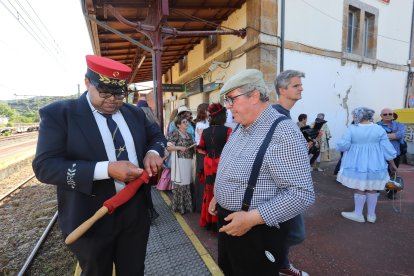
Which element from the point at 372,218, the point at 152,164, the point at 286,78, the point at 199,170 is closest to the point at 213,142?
the point at 199,170

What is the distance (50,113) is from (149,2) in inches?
214

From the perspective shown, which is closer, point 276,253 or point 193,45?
point 276,253

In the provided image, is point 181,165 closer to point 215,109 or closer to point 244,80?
point 215,109

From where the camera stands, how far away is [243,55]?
716 centimetres

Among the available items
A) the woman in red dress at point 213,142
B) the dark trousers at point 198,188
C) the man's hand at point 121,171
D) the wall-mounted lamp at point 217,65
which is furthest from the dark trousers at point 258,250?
the wall-mounted lamp at point 217,65

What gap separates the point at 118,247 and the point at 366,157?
378 cm

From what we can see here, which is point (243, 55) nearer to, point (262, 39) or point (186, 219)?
point (262, 39)

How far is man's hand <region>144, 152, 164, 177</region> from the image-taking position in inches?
60.6

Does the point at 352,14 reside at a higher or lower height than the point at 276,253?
higher

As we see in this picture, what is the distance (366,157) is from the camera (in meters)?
3.85

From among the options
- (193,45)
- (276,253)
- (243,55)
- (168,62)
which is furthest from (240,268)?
(168,62)

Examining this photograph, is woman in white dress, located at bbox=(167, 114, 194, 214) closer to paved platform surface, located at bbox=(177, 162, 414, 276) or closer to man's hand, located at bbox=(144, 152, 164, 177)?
paved platform surface, located at bbox=(177, 162, 414, 276)

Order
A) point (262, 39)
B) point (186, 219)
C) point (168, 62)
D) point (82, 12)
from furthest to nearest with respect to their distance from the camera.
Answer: point (168, 62)
point (262, 39)
point (82, 12)
point (186, 219)

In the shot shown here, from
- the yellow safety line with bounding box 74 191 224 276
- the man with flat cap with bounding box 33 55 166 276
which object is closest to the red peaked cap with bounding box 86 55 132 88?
the man with flat cap with bounding box 33 55 166 276
